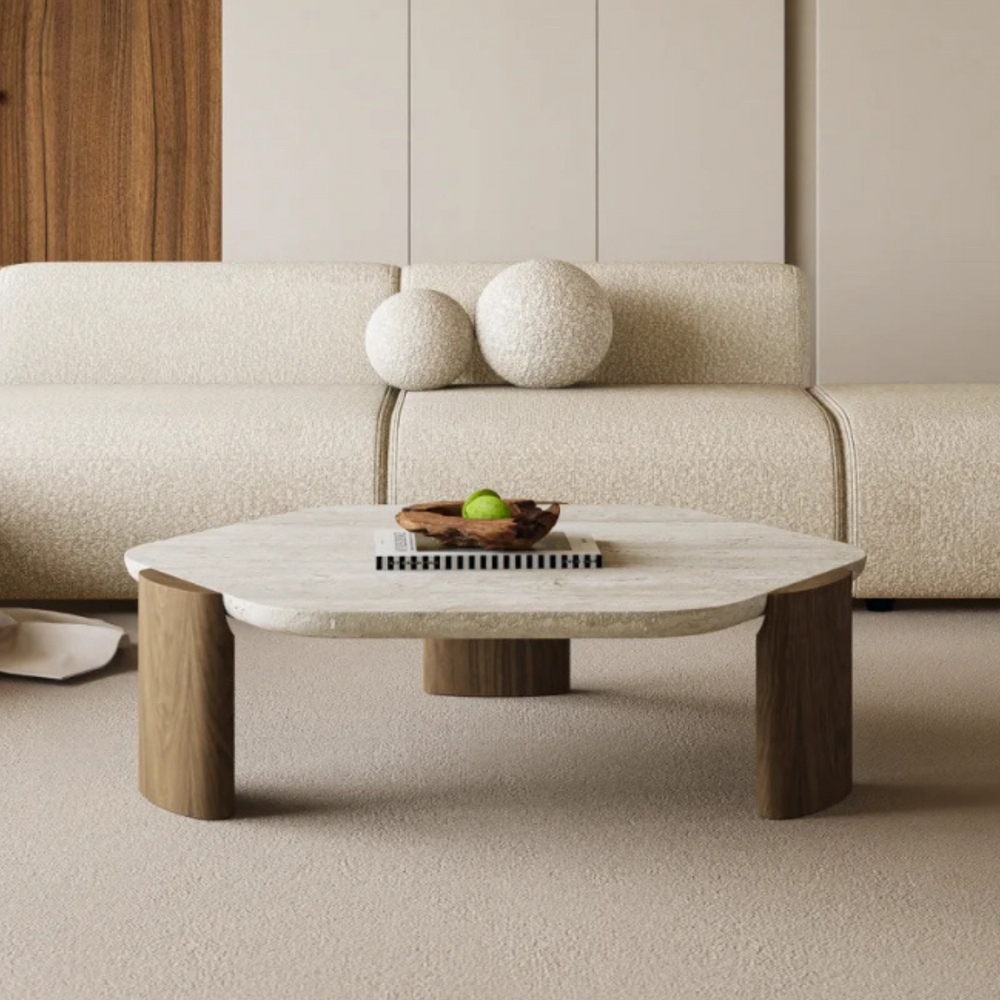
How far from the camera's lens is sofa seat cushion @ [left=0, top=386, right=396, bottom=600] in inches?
120

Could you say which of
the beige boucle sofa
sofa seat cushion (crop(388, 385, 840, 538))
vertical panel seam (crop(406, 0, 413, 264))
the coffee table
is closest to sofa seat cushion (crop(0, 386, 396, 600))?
the beige boucle sofa

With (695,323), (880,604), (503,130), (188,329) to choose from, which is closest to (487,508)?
(880,604)

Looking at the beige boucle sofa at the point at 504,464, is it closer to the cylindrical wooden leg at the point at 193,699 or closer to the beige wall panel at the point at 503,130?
the cylindrical wooden leg at the point at 193,699

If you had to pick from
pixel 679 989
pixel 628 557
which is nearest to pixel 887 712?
pixel 628 557

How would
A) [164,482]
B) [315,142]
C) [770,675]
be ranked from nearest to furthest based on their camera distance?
[770,675]
[164,482]
[315,142]

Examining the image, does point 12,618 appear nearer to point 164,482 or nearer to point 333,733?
point 164,482

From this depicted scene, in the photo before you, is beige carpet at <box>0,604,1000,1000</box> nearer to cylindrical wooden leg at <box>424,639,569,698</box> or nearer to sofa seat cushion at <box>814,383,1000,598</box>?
cylindrical wooden leg at <box>424,639,569,698</box>

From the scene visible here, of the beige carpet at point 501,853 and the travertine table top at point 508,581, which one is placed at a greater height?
the travertine table top at point 508,581

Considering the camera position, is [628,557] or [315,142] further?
[315,142]

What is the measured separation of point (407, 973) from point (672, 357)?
7.86ft

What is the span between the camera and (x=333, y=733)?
2.30 m

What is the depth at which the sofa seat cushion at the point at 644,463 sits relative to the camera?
306 cm

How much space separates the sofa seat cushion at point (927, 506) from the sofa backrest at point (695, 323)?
2.15 ft

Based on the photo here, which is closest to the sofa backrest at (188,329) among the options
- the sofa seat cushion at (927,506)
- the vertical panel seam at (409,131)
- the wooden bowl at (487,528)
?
the sofa seat cushion at (927,506)
